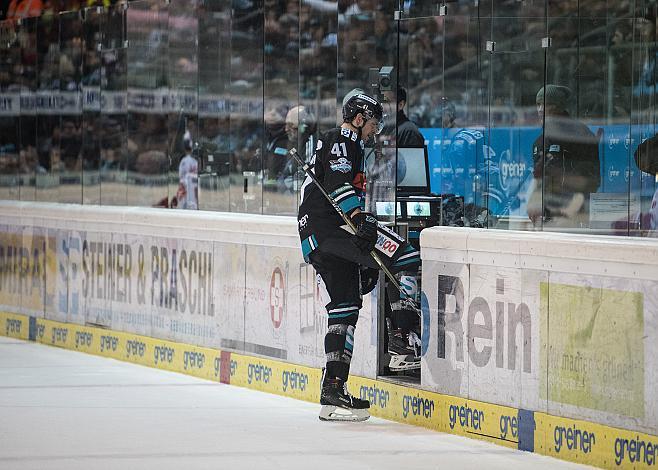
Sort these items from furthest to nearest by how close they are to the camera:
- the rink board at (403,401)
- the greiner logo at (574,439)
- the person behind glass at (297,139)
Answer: the person behind glass at (297,139), the greiner logo at (574,439), the rink board at (403,401)

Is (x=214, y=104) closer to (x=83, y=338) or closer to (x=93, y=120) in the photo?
(x=93, y=120)

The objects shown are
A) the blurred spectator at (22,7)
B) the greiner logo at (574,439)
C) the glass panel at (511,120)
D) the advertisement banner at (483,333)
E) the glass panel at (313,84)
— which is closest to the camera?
the greiner logo at (574,439)

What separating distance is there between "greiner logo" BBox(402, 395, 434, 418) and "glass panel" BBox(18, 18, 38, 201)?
659 cm

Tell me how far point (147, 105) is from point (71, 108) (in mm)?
1425

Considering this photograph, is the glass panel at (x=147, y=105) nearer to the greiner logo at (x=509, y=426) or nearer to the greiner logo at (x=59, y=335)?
the greiner logo at (x=59, y=335)

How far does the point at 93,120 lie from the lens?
14.3 meters

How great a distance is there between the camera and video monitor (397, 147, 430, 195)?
1068cm

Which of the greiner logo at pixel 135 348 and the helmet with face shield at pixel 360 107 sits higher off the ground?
the helmet with face shield at pixel 360 107

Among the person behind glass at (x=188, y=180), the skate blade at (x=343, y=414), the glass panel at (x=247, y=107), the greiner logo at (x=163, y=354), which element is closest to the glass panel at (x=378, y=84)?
the glass panel at (x=247, y=107)

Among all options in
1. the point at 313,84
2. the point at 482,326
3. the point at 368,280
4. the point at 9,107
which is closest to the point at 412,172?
the point at 313,84

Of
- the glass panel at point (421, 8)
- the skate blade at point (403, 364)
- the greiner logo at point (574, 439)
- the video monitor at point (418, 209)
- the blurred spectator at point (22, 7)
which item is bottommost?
the greiner logo at point (574, 439)

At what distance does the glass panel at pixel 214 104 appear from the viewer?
12.4 metres

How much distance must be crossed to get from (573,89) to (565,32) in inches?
13.2

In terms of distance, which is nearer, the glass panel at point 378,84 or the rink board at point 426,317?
the rink board at point 426,317
